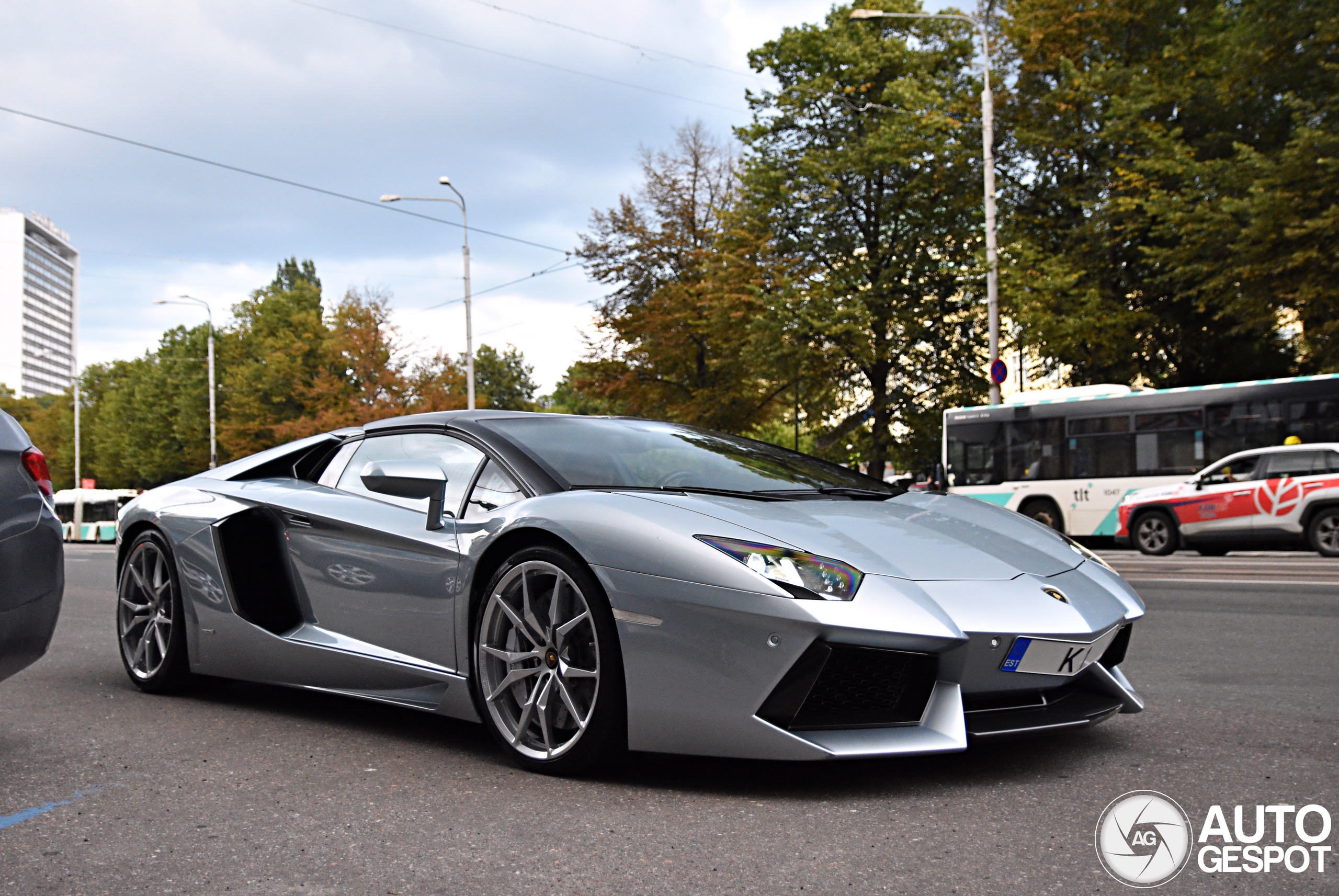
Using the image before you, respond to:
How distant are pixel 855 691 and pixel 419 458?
1.99 metres

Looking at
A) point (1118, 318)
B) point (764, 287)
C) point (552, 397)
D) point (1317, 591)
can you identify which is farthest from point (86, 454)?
point (1317, 591)

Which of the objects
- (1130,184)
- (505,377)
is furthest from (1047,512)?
(505,377)

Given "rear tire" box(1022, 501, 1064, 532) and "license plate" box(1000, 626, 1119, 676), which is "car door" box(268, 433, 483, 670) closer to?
"license plate" box(1000, 626, 1119, 676)

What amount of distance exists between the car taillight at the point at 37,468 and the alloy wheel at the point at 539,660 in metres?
1.54

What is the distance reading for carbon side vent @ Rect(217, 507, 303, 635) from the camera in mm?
4629

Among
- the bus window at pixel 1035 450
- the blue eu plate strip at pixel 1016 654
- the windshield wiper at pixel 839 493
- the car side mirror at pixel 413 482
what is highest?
the bus window at pixel 1035 450

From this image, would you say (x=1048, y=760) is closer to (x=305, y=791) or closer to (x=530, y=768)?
(x=530, y=768)

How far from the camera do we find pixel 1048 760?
357cm

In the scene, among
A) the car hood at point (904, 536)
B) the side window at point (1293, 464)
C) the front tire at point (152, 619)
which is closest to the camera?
the car hood at point (904, 536)

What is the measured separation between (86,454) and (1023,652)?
81.4 m

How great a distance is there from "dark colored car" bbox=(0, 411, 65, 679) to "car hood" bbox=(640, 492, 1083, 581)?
196 cm

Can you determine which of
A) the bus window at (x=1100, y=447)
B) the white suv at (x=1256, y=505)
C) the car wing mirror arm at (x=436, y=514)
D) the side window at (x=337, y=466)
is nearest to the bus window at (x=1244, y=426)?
the bus window at (x=1100, y=447)

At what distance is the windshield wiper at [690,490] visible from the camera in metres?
3.87

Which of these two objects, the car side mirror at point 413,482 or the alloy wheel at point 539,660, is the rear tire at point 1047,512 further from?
the alloy wheel at point 539,660
